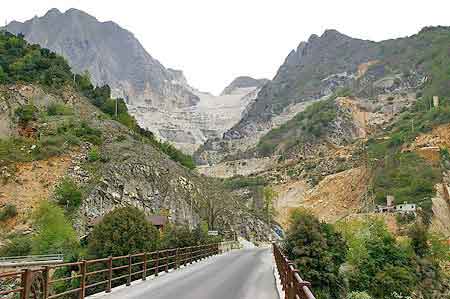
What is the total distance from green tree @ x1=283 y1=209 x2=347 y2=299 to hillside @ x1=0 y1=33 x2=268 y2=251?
104 ft

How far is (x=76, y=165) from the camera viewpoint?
210 ft

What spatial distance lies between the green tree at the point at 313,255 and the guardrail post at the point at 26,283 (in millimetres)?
19076

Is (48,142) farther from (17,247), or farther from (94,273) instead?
(94,273)

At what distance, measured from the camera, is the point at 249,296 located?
13.8 meters

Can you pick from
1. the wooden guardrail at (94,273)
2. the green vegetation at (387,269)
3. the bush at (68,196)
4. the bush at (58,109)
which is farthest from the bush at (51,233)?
the bush at (58,109)

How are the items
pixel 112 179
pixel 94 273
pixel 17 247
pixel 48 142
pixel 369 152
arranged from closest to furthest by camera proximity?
pixel 94 273, pixel 17 247, pixel 112 179, pixel 48 142, pixel 369 152

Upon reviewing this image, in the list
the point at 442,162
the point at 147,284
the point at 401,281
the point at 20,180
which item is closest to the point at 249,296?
the point at 147,284

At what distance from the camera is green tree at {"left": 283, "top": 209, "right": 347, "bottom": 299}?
26.3 meters

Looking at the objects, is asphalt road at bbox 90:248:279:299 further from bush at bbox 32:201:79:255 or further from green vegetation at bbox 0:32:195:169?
green vegetation at bbox 0:32:195:169

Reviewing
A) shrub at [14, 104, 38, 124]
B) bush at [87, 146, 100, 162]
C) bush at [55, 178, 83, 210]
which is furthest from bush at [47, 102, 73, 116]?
bush at [55, 178, 83, 210]

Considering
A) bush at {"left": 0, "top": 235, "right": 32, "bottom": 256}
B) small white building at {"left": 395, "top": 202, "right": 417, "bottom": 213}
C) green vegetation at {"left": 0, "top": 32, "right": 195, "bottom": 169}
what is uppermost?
green vegetation at {"left": 0, "top": 32, "right": 195, "bottom": 169}

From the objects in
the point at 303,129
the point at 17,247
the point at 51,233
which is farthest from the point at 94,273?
the point at 303,129

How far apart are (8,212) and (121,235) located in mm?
34989

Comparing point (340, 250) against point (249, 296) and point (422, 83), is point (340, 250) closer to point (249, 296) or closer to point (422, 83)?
point (249, 296)
